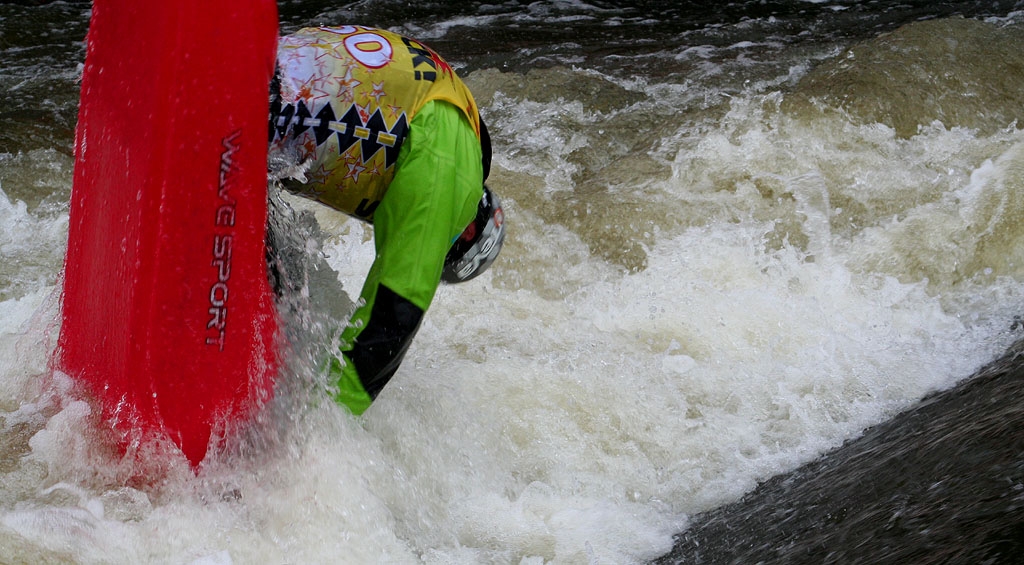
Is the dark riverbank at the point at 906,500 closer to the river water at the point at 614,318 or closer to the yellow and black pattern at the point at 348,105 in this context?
the river water at the point at 614,318

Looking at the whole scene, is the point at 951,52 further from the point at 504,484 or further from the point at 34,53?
the point at 34,53

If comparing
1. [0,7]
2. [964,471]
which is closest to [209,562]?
[964,471]

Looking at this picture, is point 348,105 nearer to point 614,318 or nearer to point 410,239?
point 410,239

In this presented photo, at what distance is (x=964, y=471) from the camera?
1.95m

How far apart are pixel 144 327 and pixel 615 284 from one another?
2.14 metres

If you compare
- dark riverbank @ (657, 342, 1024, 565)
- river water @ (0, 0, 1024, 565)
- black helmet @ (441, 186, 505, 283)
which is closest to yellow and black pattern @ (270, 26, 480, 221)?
black helmet @ (441, 186, 505, 283)

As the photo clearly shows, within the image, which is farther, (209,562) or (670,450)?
(670,450)

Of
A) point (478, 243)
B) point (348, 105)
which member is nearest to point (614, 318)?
point (478, 243)

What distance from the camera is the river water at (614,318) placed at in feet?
7.34

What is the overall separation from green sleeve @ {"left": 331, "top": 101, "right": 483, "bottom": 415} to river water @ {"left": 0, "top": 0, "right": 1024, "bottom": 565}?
6.5 inches

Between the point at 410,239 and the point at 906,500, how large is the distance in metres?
1.15

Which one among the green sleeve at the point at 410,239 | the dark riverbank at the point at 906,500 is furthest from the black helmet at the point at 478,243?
the dark riverbank at the point at 906,500

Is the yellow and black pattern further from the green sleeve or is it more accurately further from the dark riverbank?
the dark riverbank

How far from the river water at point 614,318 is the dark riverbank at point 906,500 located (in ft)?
0.11
